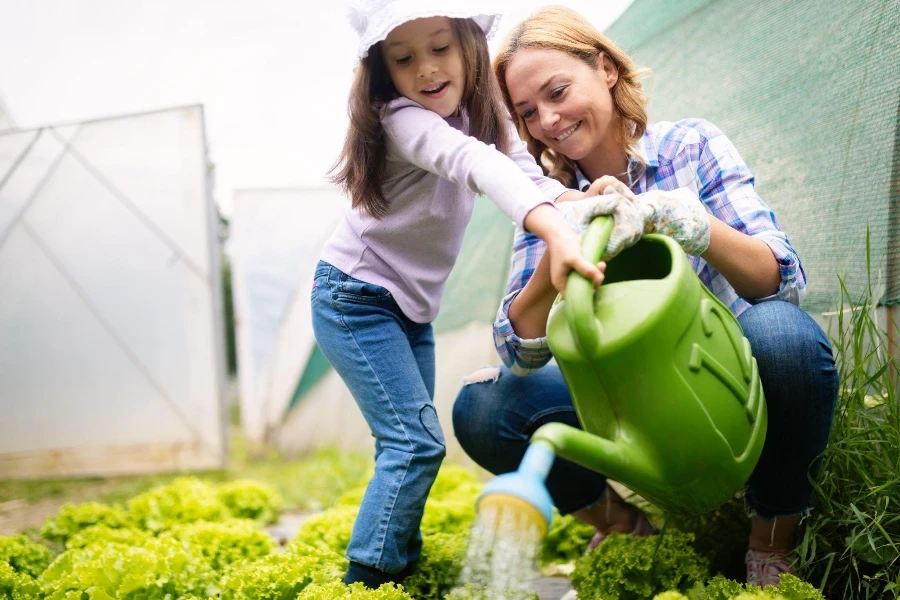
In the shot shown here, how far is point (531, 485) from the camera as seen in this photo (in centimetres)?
94

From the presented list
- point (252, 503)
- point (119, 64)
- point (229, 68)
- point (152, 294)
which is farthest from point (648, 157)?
point (229, 68)

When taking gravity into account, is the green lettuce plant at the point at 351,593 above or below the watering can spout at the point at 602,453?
below

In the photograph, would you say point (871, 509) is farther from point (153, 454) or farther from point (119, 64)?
point (119, 64)

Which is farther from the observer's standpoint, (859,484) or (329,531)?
(329,531)

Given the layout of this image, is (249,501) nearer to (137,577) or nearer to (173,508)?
(173,508)

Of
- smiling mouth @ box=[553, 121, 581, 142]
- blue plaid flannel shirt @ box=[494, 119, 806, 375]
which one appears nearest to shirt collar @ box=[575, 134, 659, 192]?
blue plaid flannel shirt @ box=[494, 119, 806, 375]

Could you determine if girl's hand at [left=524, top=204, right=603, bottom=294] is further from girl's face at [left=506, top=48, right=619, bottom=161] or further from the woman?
girl's face at [left=506, top=48, right=619, bottom=161]

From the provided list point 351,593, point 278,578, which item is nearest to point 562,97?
point 351,593

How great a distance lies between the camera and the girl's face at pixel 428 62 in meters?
1.59

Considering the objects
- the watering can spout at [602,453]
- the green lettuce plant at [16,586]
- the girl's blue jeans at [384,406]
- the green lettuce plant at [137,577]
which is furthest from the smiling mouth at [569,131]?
the green lettuce plant at [16,586]

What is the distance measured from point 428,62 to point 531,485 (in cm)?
98

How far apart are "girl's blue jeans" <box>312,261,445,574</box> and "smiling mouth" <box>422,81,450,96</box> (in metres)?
0.45

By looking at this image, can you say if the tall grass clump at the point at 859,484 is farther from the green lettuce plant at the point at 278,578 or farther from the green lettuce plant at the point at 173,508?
the green lettuce plant at the point at 173,508

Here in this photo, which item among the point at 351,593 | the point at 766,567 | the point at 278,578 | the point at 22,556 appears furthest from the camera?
the point at 22,556
